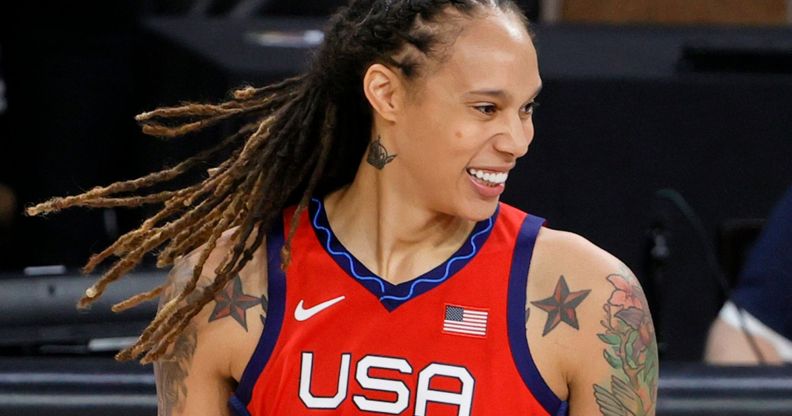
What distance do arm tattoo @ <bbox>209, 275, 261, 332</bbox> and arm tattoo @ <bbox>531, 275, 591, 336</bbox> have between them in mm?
428

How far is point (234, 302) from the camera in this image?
2205 mm

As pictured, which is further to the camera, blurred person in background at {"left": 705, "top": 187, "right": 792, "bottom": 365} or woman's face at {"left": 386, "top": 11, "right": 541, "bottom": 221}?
blurred person in background at {"left": 705, "top": 187, "right": 792, "bottom": 365}

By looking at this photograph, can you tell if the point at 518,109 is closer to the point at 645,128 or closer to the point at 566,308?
the point at 566,308

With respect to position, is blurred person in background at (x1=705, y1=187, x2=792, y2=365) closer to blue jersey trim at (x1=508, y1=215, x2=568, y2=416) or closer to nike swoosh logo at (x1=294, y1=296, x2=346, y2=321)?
blue jersey trim at (x1=508, y1=215, x2=568, y2=416)

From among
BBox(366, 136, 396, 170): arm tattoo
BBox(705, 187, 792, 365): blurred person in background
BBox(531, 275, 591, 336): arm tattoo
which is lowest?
BBox(531, 275, 591, 336): arm tattoo

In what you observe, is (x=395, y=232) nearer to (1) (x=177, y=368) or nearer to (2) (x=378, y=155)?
(2) (x=378, y=155)

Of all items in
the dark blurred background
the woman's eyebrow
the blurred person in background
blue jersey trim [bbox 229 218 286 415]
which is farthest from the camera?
the dark blurred background

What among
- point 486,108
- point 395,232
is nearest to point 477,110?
point 486,108

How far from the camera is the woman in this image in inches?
81.7

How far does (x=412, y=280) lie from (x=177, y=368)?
1.26 feet

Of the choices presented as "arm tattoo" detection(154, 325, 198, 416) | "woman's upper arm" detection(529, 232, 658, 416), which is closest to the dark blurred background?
"arm tattoo" detection(154, 325, 198, 416)

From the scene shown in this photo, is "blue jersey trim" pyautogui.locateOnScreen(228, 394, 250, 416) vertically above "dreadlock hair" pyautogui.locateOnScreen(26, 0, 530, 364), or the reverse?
"dreadlock hair" pyautogui.locateOnScreen(26, 0, 530, 364)

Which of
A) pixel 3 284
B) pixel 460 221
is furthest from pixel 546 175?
pixel 460 221

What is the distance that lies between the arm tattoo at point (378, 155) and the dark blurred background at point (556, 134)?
3.55 feet
